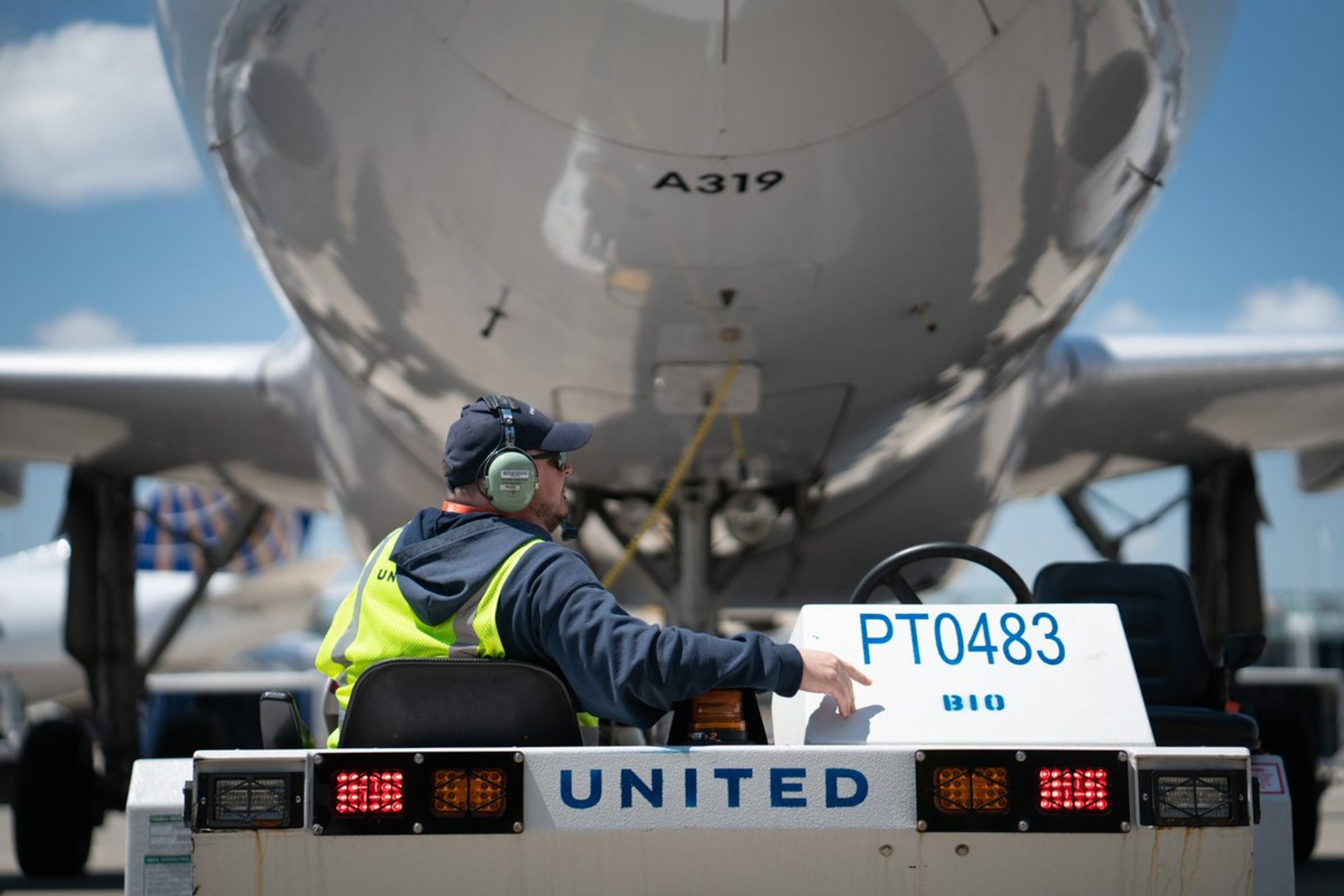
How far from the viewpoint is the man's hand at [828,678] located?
226 cm

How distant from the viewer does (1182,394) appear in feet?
25.9

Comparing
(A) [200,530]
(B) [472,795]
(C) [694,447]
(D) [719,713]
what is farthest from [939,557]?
(A) [200,530]

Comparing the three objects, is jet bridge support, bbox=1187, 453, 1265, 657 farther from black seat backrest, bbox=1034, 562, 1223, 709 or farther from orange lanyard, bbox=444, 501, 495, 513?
orange lanyard, bbox=444, 501, 495, 513

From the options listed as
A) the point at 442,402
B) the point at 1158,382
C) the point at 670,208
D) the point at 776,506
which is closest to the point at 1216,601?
the point at 1158,382

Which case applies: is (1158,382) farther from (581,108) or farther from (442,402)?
(581,108)

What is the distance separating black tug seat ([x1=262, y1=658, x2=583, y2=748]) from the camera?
2.26 metres

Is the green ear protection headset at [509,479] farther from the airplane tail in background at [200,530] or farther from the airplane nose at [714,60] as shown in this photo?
the airplane tail in background at [200,530]

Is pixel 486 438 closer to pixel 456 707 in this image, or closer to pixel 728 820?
pixel 456 707

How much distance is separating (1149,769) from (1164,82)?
8.96ft

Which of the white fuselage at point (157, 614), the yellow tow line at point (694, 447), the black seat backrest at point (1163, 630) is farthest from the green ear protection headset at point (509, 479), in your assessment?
the white fuselage at point (157, 614)

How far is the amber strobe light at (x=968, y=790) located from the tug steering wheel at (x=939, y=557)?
0.77 metres

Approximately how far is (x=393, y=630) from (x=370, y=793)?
1.29 feet

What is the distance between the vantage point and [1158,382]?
784 centimetres

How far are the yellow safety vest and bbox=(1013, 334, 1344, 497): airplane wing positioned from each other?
549cm
